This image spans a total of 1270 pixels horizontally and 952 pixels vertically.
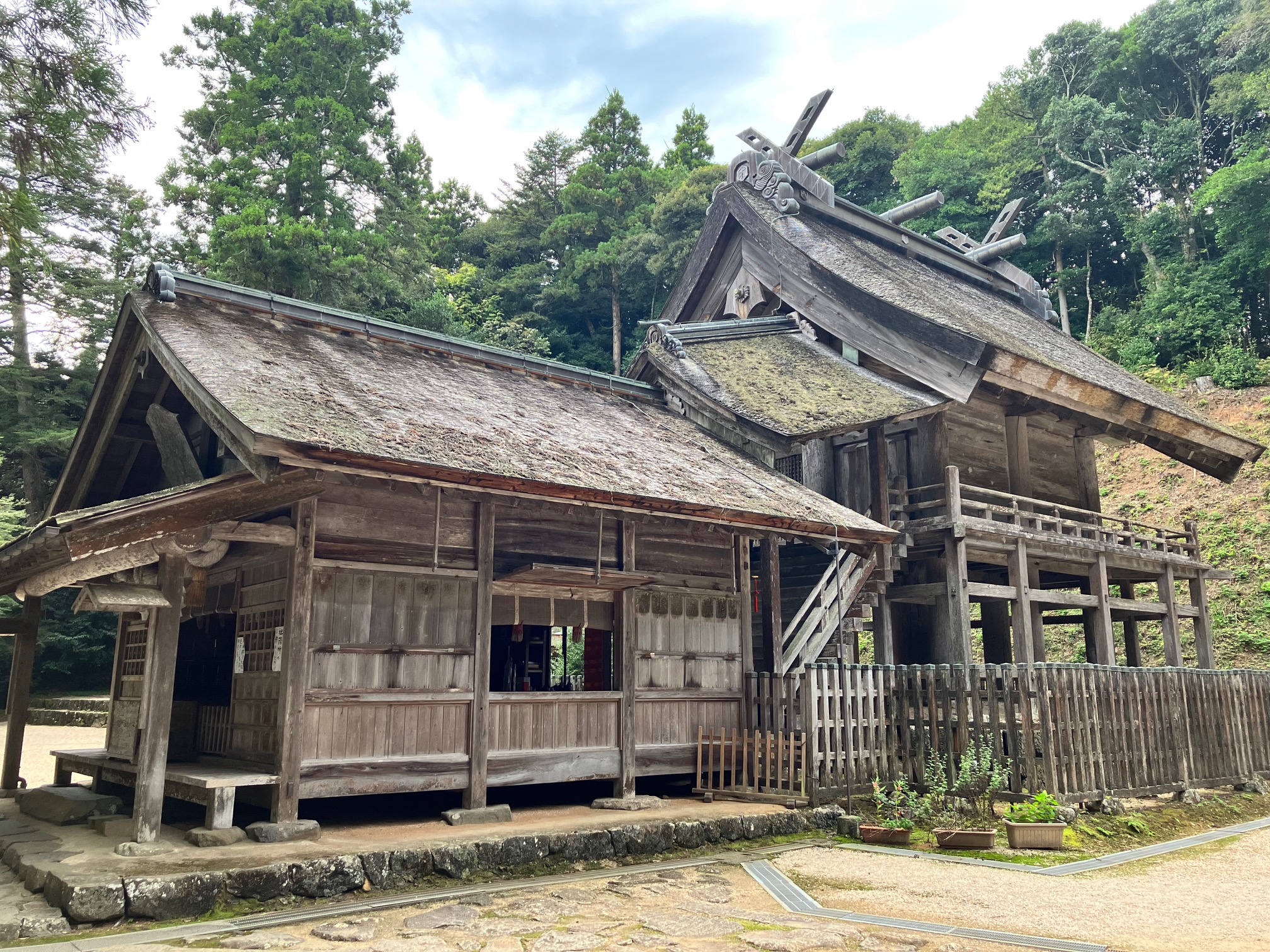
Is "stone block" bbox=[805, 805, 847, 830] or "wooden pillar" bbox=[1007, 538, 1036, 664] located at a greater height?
"wooden pillar" bbox=[1007, 538, 1036, 664]

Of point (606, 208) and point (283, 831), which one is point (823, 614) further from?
point (606, 208)

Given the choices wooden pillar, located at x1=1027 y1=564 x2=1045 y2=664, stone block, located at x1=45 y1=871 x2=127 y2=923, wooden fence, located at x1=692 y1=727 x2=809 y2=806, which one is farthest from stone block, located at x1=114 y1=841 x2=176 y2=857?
wooden pillar, located at x1=1027 y1=564 x2=1045 y2=664

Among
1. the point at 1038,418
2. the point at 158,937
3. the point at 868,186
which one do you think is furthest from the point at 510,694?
the point at 868,186

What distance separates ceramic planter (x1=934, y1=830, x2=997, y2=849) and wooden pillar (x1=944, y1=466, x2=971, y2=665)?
19.1ft

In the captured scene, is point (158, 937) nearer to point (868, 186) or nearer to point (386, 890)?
point (386, 890)

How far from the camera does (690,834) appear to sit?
8.80 meters

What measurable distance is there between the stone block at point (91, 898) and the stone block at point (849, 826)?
268 inches

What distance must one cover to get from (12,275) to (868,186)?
3588 centimetres

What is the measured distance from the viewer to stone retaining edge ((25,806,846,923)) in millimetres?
5914

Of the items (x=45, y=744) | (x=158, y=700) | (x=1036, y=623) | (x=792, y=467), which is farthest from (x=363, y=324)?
(x=45, y=744)

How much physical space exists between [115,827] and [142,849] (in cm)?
124

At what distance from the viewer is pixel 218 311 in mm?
10727

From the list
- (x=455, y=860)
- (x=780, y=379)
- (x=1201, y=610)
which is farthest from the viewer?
(x=1201, y=610)

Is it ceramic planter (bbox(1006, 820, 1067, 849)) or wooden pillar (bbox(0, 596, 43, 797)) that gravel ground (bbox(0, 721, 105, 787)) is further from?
ceramic planter (bbox(1006, 820, 1067, 849))
